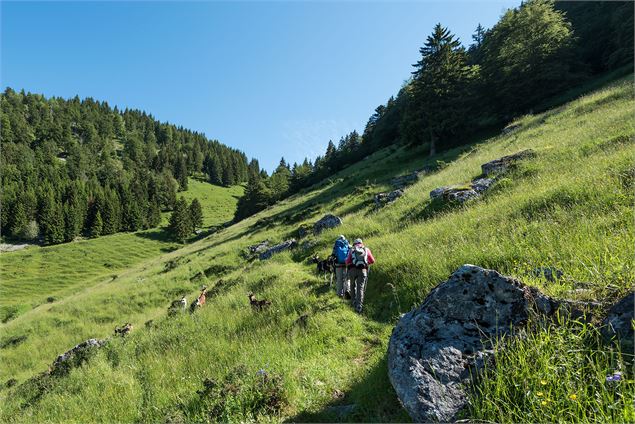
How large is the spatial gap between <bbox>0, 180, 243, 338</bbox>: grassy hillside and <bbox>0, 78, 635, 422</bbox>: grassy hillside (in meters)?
41.9

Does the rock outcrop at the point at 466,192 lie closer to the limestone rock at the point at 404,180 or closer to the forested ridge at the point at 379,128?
the limestone rock at the point at 404,180

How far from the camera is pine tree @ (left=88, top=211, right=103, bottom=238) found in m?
101

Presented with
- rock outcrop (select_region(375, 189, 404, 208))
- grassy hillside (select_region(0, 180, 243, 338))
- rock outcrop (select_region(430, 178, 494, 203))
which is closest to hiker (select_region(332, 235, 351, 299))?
rock outcrop (select_region(430, 178, 494, 203))

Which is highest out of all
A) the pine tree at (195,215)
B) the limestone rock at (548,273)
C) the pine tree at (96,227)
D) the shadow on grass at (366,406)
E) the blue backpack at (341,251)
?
the pine tree at (96,227)

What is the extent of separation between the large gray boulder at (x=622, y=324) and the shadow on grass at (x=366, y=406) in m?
2.39

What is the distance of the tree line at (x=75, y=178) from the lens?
99875mm

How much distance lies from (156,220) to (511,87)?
119759 mm

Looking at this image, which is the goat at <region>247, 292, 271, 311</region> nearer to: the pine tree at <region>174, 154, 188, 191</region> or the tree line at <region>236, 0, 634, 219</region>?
the tree line at <region>236, 0, 634, 219</region>

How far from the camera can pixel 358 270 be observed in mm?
9336

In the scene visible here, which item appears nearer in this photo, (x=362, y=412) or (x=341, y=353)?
→ (x=362, y=412)

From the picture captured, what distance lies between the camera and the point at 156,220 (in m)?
120

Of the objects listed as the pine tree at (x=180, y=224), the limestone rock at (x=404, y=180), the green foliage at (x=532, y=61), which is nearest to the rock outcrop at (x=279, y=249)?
the limestone rock at (x=404, y=180)

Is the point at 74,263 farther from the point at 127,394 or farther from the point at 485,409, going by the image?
the point at 485,409

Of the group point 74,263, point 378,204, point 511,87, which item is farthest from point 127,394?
point 74,263
